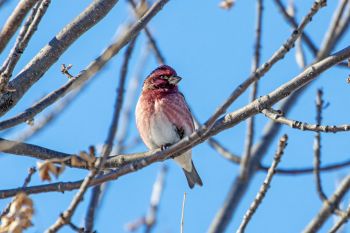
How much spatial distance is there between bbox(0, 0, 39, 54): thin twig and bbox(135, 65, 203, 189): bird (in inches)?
140

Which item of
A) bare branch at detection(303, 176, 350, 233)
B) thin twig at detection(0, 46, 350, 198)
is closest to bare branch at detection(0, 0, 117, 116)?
thin twig at detection(0, 46, 350, 198)

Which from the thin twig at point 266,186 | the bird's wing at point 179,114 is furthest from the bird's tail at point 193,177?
the thin twig at point 266,186

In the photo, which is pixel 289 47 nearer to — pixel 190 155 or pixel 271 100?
pixel 271 100

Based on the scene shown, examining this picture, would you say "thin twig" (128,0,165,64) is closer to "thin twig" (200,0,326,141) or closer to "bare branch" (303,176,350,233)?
"bare branch" (303,176,350,233)

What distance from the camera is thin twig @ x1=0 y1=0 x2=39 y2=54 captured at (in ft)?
11.3

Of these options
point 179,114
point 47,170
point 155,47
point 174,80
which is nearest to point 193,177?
point 179,114

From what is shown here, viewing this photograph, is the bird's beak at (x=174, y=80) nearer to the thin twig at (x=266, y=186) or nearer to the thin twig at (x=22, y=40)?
the thin twig at (x=266, y=186)

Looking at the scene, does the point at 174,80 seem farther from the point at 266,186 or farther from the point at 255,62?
the point at 266,186

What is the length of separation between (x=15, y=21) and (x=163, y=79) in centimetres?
427

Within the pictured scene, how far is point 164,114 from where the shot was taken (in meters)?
7.29

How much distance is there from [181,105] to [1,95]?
3.30 meters

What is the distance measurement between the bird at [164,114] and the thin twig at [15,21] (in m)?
3.57

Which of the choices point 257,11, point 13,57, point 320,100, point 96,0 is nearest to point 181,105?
point 257,11

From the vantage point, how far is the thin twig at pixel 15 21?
3.46 m
